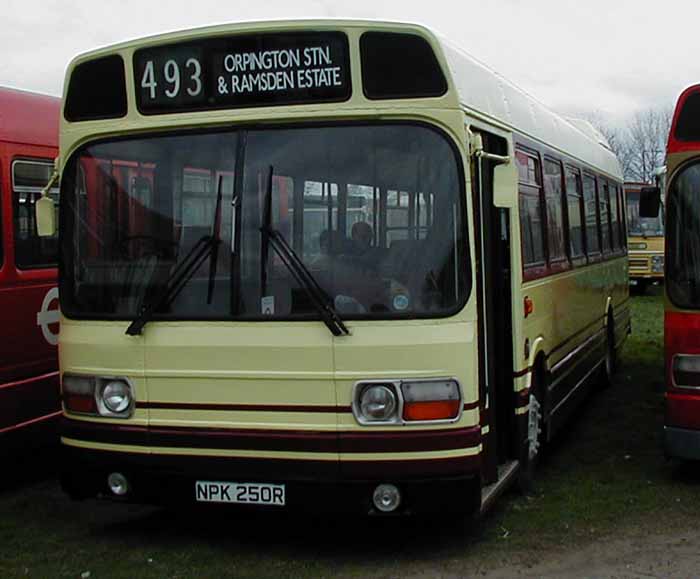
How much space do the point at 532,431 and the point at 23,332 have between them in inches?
156

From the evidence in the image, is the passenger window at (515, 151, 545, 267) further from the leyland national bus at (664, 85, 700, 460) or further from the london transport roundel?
the london transport roundel

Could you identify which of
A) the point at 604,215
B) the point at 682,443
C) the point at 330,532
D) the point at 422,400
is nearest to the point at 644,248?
the point at 604,215

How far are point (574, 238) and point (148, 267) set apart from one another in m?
5.47

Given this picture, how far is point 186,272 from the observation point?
257 inches

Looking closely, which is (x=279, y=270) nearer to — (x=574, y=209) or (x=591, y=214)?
(x=574, y=209)

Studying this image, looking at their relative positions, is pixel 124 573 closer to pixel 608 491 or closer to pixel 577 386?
pixel 608 491

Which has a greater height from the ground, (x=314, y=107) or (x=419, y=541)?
(x=314, y=107)

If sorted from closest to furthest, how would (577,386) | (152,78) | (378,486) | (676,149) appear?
1. (378,486)
2. (152,78)
3. (676,149)
4. (577,386)

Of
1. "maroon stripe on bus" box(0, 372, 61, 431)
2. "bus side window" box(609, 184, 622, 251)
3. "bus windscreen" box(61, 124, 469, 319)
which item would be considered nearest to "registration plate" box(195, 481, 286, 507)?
"bus windscreen" box(61, 124, 469, 319)

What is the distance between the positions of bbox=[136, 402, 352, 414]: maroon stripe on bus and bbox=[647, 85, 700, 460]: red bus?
10.1ft

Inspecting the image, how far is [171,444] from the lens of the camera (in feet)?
21.6

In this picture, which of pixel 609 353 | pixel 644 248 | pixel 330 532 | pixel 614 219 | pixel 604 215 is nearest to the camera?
pixel 330 532

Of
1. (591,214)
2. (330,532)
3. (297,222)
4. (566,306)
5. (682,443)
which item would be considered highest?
(591,214)

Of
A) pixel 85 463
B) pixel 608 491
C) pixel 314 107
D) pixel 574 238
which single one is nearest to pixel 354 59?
pixel 314 107
